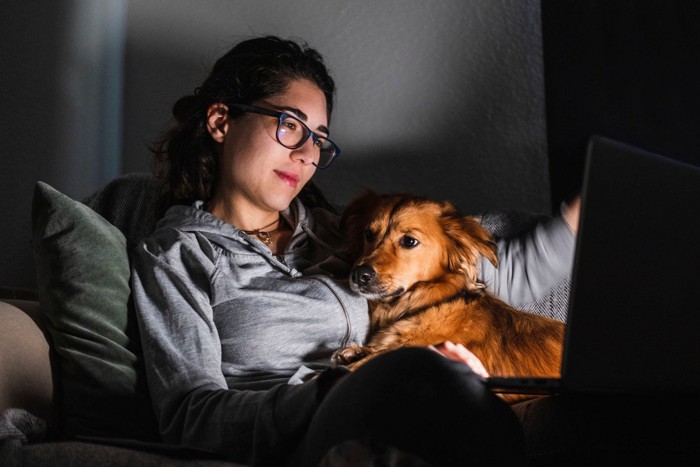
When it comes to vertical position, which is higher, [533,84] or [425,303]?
[533,84]

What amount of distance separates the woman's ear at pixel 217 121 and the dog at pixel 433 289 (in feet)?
1.35

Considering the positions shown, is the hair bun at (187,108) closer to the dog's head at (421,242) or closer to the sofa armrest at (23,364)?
the dog's head at (421,242)

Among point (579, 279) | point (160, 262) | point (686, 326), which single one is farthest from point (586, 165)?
point (160, 262)

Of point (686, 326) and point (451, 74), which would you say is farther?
point (451, 74)

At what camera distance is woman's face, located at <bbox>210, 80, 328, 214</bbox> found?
1.86 metres

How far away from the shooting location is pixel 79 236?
5.49 feet

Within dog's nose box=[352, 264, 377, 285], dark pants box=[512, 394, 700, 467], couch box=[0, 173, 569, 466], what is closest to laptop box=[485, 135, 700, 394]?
dark pants box=[512, 394, 700, 467]

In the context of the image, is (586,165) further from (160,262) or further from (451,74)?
(451,74)

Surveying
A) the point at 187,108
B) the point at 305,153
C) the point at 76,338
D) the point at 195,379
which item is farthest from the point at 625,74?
the point at 76,338

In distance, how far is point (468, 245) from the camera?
1.96 m

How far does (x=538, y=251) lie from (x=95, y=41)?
1.80 metres

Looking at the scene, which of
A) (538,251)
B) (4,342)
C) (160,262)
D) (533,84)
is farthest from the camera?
(533,84)

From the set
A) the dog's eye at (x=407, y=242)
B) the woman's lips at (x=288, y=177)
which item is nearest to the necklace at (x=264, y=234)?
the woman's lips at (x=288, y=177)

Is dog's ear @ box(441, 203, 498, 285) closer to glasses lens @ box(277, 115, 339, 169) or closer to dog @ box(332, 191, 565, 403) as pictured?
dog @ box(332, 191, 565, 403)
